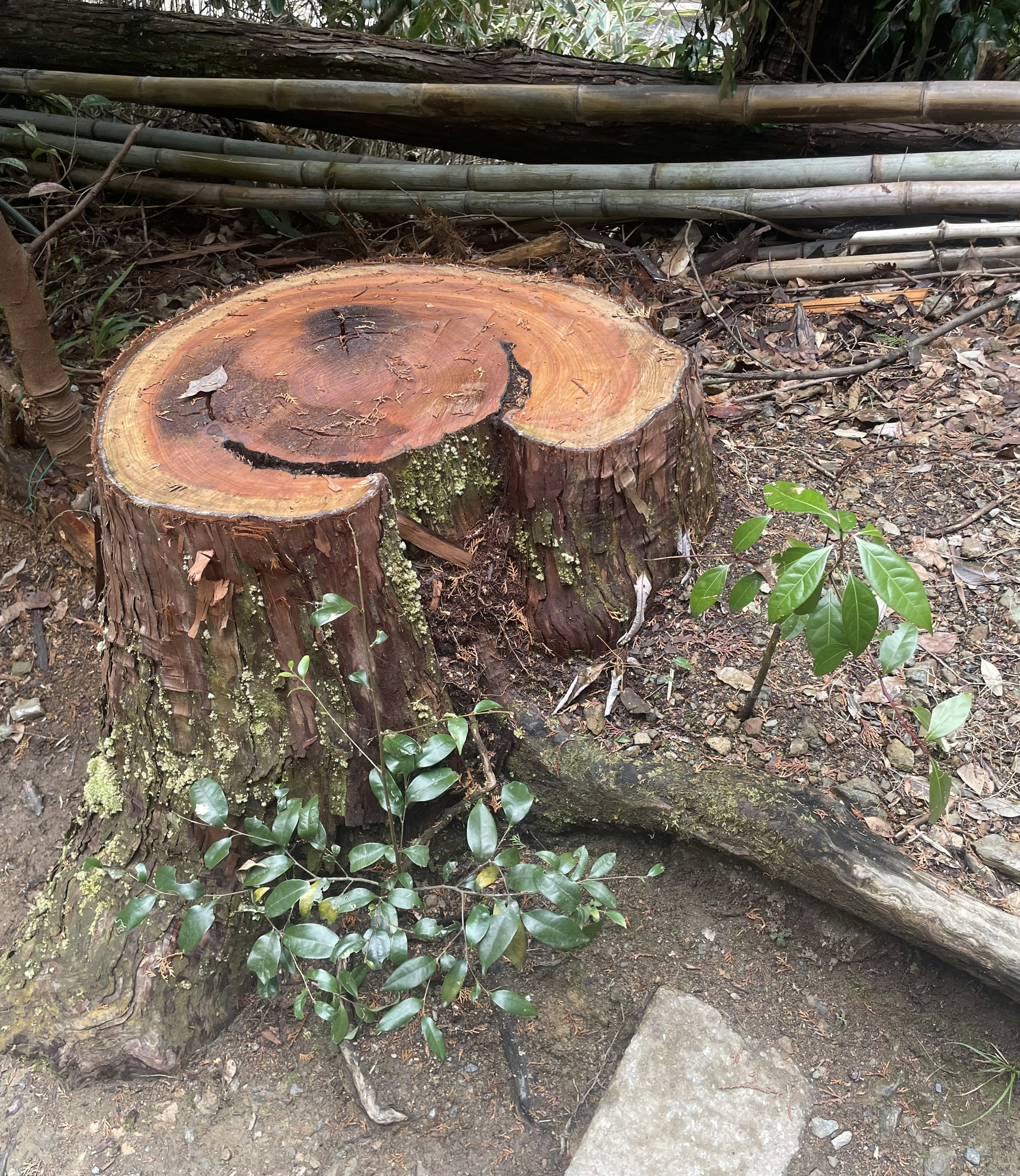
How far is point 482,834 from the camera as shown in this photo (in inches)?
55.6

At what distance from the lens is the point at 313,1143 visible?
5.33 feet

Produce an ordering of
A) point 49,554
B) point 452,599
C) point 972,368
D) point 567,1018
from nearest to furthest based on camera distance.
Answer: point 567,1018 < point 452,599 < point 972,368 < point 49,554

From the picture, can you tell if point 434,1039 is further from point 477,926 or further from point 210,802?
point 210,802

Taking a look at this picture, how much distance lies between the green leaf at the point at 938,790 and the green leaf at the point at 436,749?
33.2 inches

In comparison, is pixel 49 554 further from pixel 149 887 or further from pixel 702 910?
pixel 702 910

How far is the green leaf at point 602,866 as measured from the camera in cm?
150

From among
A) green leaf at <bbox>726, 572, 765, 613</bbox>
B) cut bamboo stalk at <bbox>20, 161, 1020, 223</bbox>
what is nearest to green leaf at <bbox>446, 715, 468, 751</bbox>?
green leaf at <bbox>726, 572, 765, 613</bbox>

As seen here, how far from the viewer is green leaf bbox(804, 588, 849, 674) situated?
4.53ft

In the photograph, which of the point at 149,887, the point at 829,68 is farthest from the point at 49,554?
the point at 829,68

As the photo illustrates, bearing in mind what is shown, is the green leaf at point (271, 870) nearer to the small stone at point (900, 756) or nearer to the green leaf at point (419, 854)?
the green leaf at point (419, 854)

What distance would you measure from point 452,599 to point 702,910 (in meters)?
0.86

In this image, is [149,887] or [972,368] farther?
[972,368]

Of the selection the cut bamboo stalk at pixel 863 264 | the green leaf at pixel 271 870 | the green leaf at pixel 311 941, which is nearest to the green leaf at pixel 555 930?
the green leaf at pixel 311 941

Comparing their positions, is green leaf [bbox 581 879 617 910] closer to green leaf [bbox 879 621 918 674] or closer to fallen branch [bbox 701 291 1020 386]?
green leaf [bbox 879 621 918 674]
